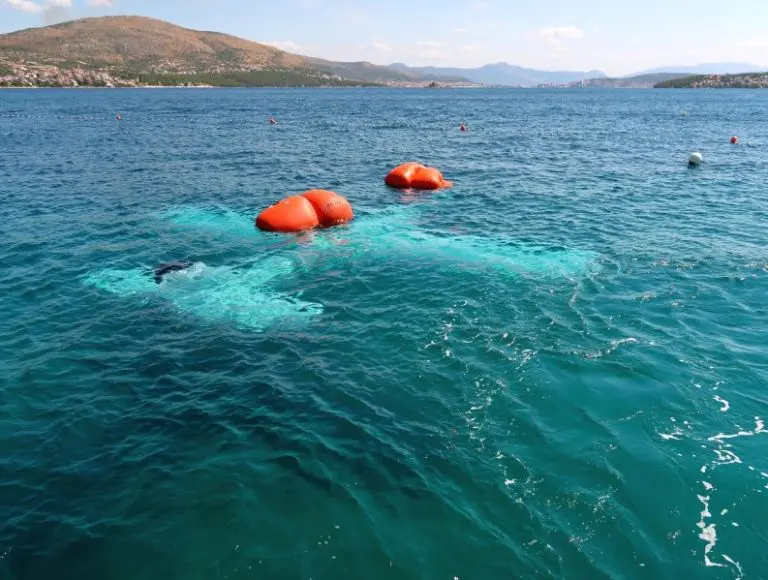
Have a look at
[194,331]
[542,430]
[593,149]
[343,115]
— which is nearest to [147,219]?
[194,331]

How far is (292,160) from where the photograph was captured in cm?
5353

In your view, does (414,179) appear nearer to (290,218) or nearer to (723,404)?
(290,218)

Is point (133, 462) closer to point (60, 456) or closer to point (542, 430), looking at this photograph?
point (60, 456)

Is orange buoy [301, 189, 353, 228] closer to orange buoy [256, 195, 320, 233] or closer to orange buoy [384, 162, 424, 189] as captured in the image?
orange buoy [256, 195, 320, 233]

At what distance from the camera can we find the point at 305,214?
2959 cm

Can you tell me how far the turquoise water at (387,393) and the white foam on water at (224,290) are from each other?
14 cm

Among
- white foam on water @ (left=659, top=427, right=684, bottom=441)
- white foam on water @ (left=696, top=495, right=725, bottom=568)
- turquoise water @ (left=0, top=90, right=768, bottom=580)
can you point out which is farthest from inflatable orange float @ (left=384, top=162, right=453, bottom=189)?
white foam on water @ (left=696, top=495, right=725, bottom=568)

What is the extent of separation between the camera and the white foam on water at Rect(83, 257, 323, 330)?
A: 808 inches

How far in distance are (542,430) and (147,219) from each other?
27726mm

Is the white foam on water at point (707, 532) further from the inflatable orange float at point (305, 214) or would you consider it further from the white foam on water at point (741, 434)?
the inflatable orange float at point (305, 214)

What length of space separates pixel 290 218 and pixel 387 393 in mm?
16249

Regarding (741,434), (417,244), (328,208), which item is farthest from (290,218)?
(741,434)

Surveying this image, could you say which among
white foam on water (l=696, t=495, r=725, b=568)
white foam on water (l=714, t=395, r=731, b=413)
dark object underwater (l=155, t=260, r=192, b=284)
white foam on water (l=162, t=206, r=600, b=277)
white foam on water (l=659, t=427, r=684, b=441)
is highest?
white foam on water (l=696, t=495, r=725, b=568)

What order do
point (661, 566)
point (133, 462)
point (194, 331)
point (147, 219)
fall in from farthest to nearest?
point (147, 219) < point (194, 331) < point (133, 462) < point (661, 566)
